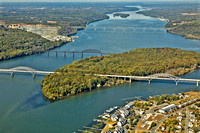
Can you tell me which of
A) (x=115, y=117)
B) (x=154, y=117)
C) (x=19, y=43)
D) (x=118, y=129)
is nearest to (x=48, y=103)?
(x=115, y=117)

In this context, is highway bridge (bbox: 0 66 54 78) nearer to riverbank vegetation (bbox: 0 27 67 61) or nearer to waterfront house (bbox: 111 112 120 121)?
riverbank vegetation (bbox: 0 27 67 61)

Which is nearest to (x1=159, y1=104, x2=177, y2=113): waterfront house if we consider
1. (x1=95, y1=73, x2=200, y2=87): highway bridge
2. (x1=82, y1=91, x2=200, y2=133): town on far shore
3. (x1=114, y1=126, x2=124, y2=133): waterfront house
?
(x1=82, y1=91, x2=200, y2=133): town on far shore

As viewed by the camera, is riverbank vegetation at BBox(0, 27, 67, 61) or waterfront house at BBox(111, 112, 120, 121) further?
riverbank vegetation at BBox(0, 27, 67, 61)

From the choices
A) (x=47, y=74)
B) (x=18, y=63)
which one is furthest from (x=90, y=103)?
(x=18, y=63)

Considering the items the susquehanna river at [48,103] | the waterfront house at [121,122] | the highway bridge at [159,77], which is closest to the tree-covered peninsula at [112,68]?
the highway bridge at [159,77]

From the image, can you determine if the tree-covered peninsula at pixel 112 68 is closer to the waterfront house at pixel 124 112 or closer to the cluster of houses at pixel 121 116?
the cluster of houses at pixel 121 116

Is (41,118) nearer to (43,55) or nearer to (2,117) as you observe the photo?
(2,117)
